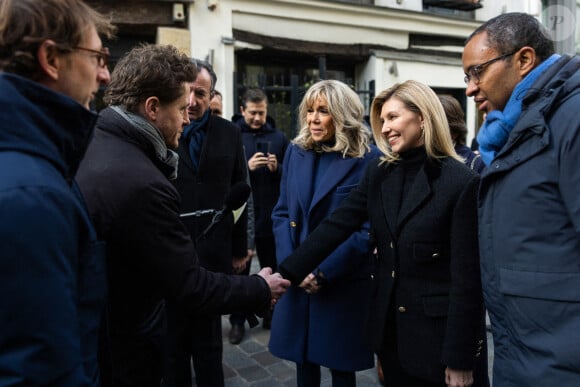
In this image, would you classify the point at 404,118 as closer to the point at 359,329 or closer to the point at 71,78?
the point at 359,329

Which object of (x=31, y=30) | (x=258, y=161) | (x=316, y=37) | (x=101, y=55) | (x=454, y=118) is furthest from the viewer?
(x=316, y=37)

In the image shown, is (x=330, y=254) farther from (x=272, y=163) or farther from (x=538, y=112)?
(x=272, y=163)

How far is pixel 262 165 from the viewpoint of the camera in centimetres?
486

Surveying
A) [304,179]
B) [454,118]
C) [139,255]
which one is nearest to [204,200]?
[304,179]

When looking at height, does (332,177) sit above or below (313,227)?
above

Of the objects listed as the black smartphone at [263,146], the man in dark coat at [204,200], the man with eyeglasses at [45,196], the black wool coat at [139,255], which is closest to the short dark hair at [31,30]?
the man with eyeglasses at [45,196]

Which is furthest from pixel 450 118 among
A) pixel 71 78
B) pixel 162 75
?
pixel 71 78

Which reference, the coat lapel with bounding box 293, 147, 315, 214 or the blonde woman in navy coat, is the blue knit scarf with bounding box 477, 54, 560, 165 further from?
the coat lapel with bounding box 293, 147, 315, 214

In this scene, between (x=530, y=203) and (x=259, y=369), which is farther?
(x=259, y=369)

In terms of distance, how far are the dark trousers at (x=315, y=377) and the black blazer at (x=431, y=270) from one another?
500 millimetres

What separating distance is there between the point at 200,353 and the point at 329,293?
910mm

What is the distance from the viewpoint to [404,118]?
239 centimetres

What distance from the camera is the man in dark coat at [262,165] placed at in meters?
4.90

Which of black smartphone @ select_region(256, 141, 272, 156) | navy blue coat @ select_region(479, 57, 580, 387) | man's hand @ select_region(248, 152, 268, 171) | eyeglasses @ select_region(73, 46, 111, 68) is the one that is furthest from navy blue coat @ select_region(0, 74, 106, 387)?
black smartphone @ select_region(256, 141, 272, 156)
